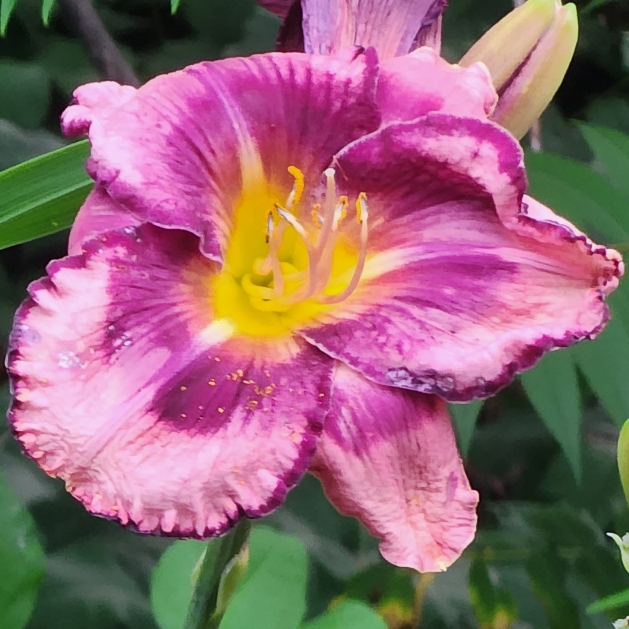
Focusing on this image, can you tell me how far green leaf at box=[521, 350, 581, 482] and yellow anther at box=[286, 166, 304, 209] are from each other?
0.21 metres

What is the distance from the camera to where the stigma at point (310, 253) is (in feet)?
0.81

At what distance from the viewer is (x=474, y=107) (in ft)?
0.80

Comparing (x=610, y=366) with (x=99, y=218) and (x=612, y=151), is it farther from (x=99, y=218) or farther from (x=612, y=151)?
(x=99, y=218)

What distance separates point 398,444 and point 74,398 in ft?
0.31

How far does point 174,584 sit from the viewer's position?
17.2 inches

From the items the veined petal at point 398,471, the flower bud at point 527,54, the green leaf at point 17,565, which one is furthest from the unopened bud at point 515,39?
the green leaf at point 17,565

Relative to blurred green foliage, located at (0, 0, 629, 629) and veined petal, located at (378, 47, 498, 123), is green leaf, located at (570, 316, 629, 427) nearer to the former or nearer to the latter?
blurred green foliage, located at (0, 0, 629, 629)

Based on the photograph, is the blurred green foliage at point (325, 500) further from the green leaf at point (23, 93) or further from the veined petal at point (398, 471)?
the veined petal at point (398, 471)

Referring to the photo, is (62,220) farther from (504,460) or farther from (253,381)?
(504,460)

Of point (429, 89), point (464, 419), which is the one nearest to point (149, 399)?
point (429, 89)

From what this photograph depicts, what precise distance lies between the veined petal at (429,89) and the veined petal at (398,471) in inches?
3.3

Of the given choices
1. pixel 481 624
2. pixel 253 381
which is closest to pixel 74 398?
pixel 253 381

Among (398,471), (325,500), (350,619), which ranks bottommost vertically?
(325,500)

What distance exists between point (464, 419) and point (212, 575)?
0.18m
